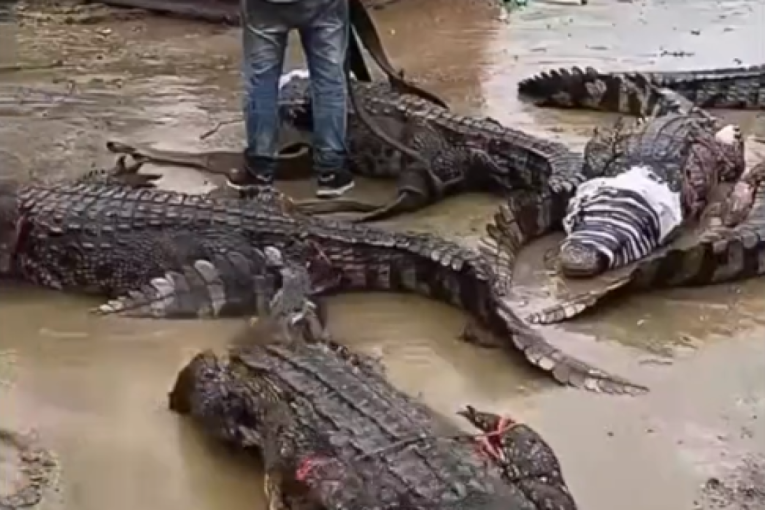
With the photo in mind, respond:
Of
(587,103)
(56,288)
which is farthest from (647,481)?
(587,103)

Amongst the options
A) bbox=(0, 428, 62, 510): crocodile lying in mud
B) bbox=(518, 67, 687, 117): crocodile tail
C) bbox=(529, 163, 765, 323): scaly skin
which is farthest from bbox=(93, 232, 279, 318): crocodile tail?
bbox=(518, 67, 687, 117): crocodile tail

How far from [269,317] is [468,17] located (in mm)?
5649

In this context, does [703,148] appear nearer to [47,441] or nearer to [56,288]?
[56,288]

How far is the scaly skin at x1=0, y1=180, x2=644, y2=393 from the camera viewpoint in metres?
4.16

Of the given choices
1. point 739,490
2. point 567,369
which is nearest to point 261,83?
point 567,369

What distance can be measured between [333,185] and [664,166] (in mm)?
1226

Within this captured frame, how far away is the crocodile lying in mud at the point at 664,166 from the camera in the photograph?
4.28 meters

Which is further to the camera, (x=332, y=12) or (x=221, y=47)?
(x=221, y=47)

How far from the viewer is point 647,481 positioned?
10.3 feet

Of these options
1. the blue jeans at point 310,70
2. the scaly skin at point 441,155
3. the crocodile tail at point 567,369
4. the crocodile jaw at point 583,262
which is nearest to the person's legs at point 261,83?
the blue jeans at point 310,70

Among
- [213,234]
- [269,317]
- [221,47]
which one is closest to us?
[269,317]

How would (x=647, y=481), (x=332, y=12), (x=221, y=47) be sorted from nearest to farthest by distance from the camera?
(x=647, y=481) < (x=332, y=12) < (x=221, y=47)

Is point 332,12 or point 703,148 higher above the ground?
point 332,12

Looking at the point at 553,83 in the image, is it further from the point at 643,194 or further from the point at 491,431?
the point at 491,431
